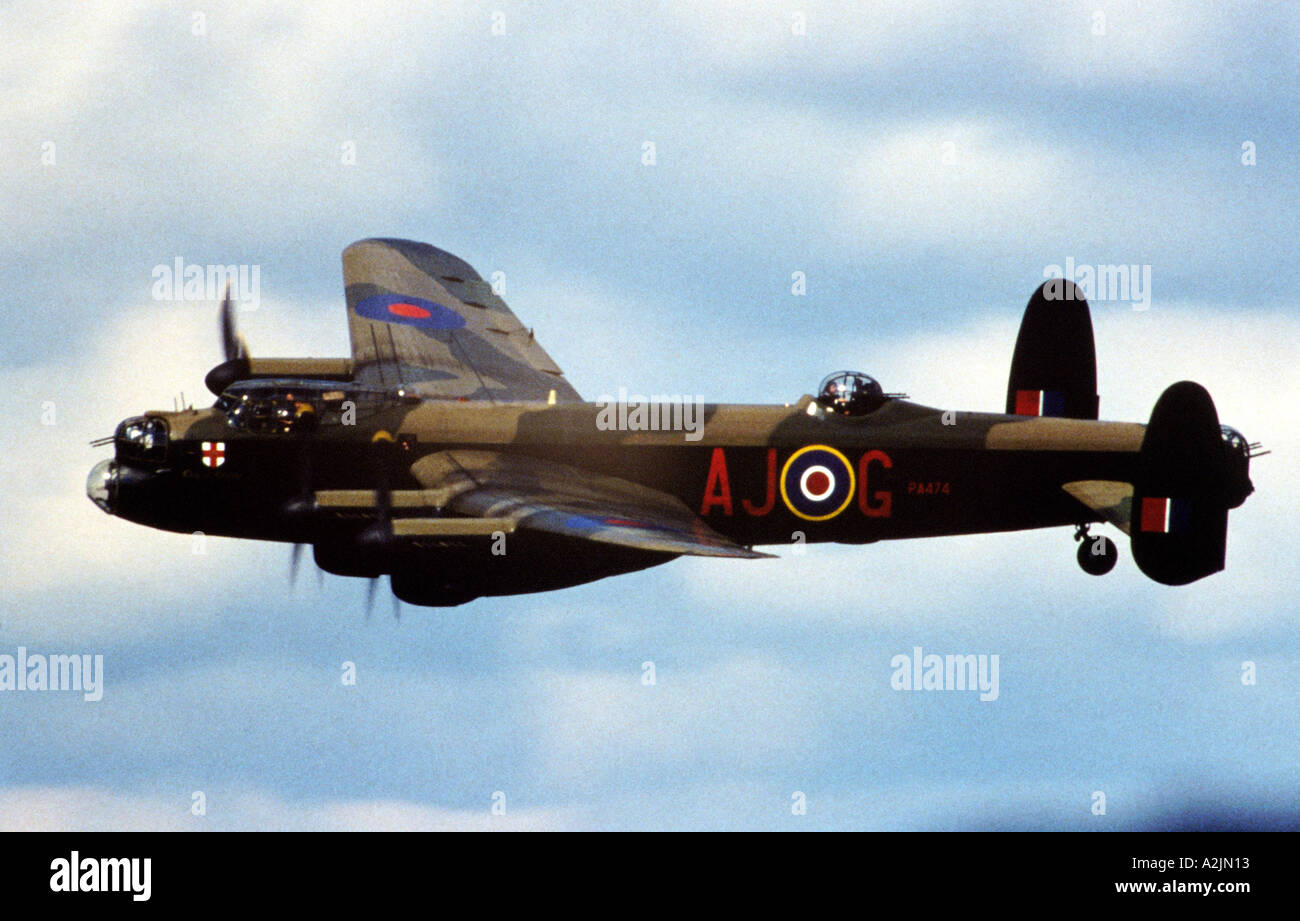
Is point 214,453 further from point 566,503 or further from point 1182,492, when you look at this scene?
point 1182,492

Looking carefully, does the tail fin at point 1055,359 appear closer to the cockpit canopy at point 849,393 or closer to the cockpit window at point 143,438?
the cockpit canopy at point 849,393

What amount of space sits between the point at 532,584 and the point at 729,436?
569cm

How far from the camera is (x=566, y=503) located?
2869 cm

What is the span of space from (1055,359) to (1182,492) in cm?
466

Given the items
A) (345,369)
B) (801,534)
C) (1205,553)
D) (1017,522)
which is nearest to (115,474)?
(345,369)

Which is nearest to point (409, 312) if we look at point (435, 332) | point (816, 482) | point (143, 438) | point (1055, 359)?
point (435, 332)

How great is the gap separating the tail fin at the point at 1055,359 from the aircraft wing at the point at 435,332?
8.08 m

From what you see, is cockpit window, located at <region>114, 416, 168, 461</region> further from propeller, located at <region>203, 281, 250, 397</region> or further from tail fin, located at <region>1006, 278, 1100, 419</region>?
tail fin, located at <region>1006, 278, 1100, 419</region>

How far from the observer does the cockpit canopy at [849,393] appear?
1238 inches

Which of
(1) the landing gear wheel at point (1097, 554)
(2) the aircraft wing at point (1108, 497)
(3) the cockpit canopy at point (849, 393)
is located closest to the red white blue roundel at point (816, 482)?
(3) the cockpit canopy at point (849, 393)

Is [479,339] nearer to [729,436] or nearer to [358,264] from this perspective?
[358,264]

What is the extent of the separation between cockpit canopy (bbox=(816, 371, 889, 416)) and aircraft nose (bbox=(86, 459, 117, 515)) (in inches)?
443

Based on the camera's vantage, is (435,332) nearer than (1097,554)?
No

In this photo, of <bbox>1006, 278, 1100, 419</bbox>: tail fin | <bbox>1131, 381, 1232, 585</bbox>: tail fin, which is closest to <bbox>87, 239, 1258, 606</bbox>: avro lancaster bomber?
<bbox>1131, 381, 1232, 585</bbox>: tail fin
